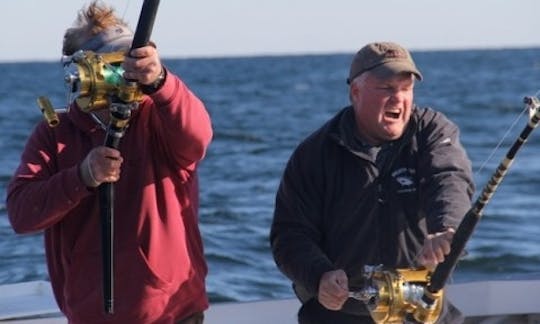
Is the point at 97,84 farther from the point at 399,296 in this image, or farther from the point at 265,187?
the point at 265,187

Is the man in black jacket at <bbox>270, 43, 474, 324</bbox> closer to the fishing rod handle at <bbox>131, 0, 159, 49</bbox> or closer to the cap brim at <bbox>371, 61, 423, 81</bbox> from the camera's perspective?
the cap brim at <bbox>371, 61, 423, 81</bbox>

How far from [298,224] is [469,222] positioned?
0.57 meters

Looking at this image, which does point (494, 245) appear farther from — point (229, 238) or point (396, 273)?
point (396, 273)

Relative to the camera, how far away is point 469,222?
318 centimetres

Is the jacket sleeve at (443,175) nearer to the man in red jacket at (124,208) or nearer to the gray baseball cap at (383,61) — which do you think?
the gray baseball cap at (383,61)

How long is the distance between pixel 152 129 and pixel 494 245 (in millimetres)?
7094

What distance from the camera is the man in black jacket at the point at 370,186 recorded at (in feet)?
11.3

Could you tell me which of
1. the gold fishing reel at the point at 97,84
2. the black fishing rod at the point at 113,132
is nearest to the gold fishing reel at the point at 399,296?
the black fishing rod at the point at 113,132

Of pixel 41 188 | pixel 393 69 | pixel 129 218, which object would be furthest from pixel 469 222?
pixel 41 188

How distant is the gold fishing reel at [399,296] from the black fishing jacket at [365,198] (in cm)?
17

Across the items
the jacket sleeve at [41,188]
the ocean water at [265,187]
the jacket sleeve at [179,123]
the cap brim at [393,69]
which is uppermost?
the cap brim at [393,69]

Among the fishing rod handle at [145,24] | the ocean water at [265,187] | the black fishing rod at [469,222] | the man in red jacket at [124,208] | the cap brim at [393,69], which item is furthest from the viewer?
the ocean water at [265,187]

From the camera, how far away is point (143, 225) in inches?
132

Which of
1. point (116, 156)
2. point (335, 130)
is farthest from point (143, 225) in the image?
point (335, 130)
